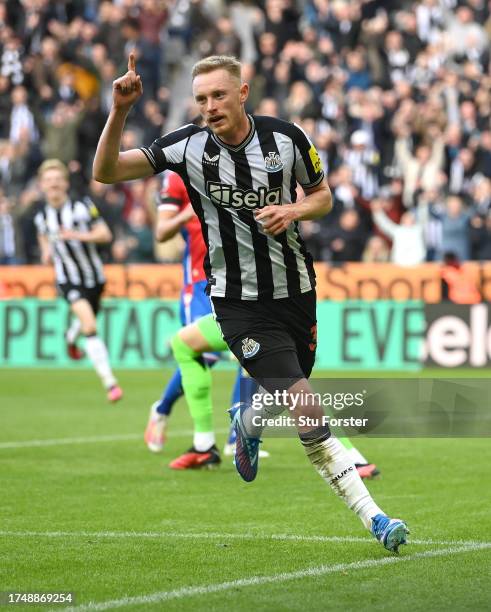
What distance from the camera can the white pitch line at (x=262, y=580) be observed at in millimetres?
5484

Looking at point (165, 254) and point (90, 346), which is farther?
point (165, 254)

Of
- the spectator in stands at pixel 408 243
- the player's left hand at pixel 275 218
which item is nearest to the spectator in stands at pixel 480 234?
the spectator in stands at pixel 408 243

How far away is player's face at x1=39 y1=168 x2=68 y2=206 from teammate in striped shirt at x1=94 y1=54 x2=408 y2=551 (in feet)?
29.9

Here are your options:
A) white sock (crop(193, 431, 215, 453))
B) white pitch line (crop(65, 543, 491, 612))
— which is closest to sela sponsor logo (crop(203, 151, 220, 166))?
white pitch line (crop(65, 543, 491, 612))

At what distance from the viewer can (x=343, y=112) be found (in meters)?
23.4

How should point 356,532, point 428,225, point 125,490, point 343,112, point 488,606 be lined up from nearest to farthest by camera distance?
point 488,606 → point 356,532 → point 125,490 → point 428,225 → point 343,112

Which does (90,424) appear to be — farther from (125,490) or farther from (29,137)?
(29,137)

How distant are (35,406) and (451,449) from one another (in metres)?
5.26

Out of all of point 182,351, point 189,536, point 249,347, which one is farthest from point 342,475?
point 182,351

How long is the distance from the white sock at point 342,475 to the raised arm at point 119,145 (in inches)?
60.5

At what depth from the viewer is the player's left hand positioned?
20.9ft

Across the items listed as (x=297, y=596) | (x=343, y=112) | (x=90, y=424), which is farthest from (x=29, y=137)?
(x=297, y=596)

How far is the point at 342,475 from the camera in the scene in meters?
6.57

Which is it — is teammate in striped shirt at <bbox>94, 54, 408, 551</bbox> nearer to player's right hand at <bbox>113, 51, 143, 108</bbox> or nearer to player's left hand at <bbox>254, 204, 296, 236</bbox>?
player's left hand at <bbox>254, 204, 296, 236</bbox>
